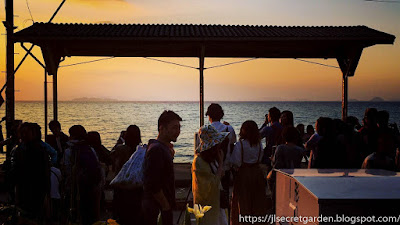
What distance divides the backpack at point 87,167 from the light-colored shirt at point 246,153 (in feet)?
6.11

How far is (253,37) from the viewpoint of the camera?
1034cm

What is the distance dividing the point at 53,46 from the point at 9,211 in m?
9.64

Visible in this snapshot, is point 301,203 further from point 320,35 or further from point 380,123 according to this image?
point 320,35

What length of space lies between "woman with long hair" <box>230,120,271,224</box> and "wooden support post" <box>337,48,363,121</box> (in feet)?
20.0

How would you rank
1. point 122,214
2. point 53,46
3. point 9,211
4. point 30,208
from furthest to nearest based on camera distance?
point 53,46
point 30,208
point 122,214
point 9,211

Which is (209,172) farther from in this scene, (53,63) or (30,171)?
(53,63)

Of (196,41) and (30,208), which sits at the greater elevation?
(196,41)

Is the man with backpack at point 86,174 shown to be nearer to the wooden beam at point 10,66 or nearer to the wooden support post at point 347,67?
the wooden beam at point 10,66

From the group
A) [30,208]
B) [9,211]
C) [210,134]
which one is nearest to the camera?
[9,211]

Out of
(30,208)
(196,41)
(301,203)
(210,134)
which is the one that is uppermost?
(196,41)

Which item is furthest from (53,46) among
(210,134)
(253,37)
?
(210,134)

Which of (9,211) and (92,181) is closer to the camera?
(9,211)

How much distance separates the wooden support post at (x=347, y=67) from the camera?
11466 millimetres

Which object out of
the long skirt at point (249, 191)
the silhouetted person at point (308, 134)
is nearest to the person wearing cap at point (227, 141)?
the long skirt at point (249, 191)
